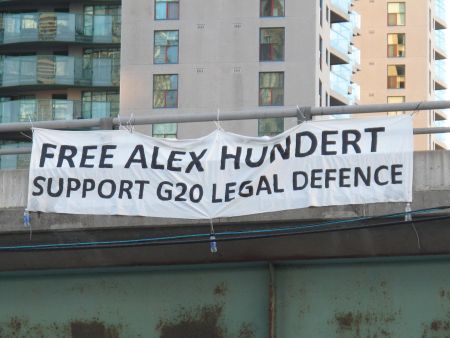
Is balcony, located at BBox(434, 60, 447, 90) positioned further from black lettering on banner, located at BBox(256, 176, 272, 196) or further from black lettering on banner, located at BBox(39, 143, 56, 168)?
black lettering on banner, located at BBox(256, 176, 272, 196)

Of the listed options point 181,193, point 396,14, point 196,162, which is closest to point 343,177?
point 196,162

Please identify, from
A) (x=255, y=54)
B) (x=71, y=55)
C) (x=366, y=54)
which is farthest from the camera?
(x=366, y=54)

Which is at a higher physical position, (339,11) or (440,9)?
(440,9)

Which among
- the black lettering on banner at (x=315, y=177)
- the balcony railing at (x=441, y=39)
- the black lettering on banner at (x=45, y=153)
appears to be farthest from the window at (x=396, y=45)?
the black lettering on banner at (x=315, y=177)

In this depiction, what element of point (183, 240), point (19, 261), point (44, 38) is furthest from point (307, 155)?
point (44, 38)

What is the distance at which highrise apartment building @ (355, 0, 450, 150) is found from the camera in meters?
100

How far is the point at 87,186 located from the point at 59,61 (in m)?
58.4

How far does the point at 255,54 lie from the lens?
67750 mm

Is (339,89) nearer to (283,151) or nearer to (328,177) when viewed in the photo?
(283,151)

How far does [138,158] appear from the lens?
44.4 feet

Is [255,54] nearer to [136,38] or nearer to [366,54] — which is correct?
[136,38]

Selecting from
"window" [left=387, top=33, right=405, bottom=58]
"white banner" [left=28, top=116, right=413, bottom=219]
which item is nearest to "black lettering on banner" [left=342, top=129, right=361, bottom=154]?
"white banner" [left=28, top=116, right=413, bottom=219]

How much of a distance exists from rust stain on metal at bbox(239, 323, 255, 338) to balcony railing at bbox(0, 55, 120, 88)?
58.5 meters

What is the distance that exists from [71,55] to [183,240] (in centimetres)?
6085
